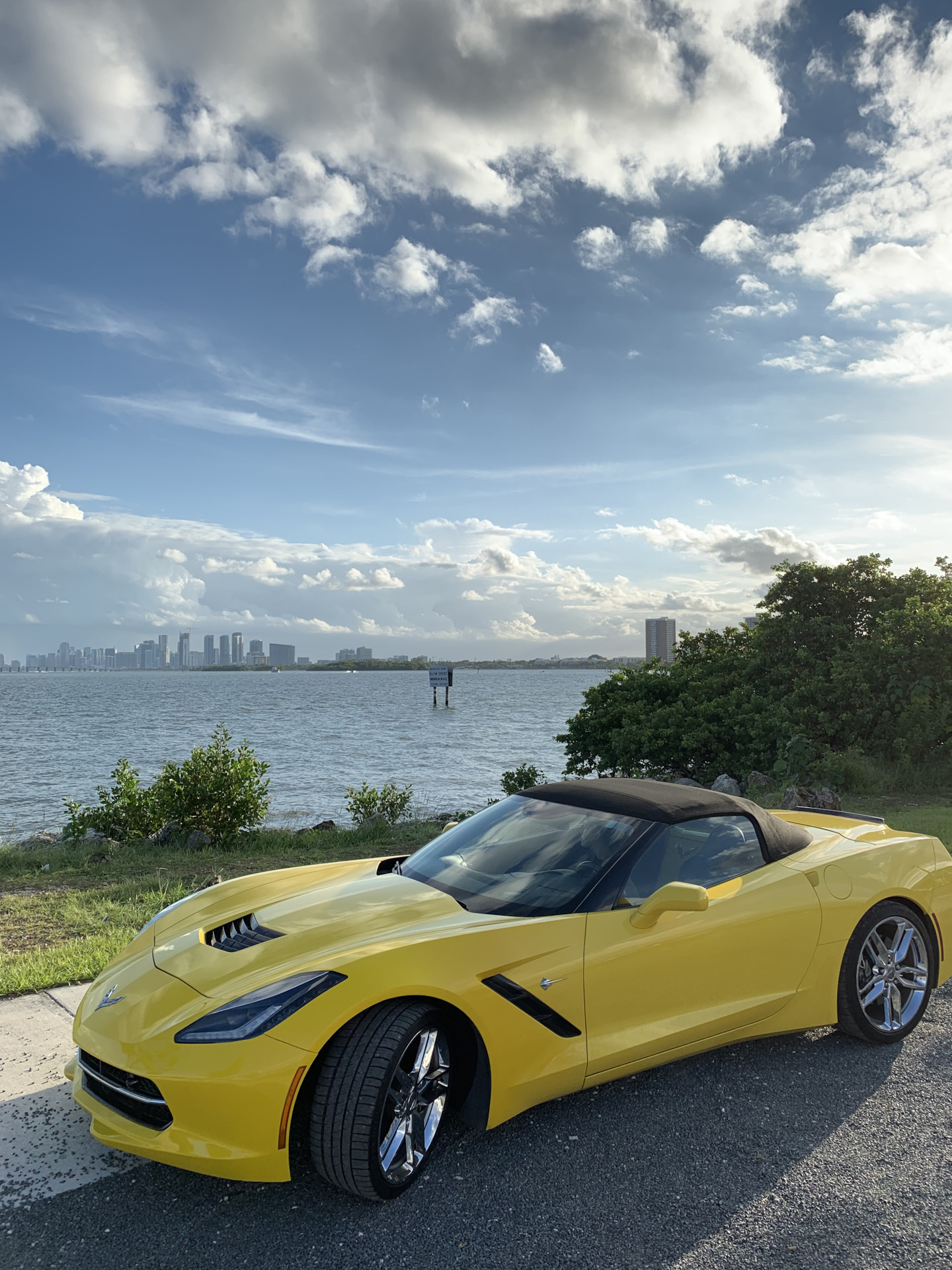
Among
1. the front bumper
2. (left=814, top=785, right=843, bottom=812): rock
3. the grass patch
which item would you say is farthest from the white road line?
(left=814, top=785, right=843, bottom=812): rock

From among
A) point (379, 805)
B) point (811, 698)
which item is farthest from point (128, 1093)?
point (811, 698)

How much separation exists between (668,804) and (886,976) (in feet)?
4.97

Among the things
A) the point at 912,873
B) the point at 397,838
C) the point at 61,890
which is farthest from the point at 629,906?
the point at 397,838

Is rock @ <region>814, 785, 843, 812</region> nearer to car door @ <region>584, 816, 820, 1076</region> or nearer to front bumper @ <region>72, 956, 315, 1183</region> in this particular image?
car door @ <region>584, 816, 820, 1076</region>

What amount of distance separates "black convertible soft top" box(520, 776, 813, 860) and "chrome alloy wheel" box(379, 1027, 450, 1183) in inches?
54.5

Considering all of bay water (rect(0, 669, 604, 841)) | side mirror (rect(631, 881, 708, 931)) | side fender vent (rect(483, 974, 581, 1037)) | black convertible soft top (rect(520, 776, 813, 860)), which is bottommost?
bay water (rect(0, 669, 604, 841))

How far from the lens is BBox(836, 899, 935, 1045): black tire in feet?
12.9

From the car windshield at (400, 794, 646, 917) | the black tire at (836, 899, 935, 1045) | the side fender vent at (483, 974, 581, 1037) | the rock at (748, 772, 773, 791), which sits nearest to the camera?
the side fender vent at (483, 974, 581, 1037)

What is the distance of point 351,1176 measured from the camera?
2637 millimetres

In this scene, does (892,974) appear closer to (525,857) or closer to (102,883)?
(525,857)

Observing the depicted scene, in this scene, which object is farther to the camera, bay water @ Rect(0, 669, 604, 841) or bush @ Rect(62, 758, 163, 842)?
bay water @ Rect(0, 669, 604, 841)

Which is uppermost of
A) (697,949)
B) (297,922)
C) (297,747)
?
(297,922)

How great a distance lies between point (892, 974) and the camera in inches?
163

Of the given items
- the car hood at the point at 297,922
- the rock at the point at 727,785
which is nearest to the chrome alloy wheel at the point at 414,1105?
the car hood at the point at 297,922
